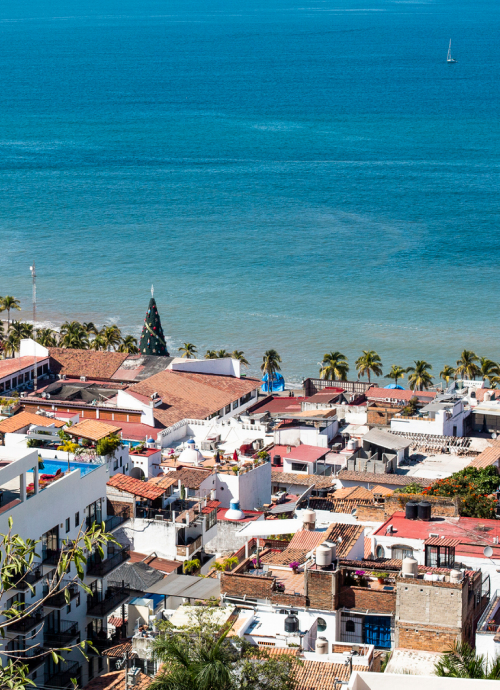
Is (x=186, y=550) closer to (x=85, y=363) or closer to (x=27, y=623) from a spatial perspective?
(x=27, y=623)

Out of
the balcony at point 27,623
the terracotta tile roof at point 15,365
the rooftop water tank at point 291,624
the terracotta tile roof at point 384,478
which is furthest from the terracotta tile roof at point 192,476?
the terracotta tile roof at point 15,365

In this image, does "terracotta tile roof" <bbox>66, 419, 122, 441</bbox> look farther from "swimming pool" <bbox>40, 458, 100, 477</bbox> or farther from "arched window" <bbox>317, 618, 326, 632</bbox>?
"arched window" <bbox>317, 618, 326, 632</bbox>

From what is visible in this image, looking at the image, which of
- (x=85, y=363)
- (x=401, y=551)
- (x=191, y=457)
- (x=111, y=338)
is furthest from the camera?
(x=111, y=338)

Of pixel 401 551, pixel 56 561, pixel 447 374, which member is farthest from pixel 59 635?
pixel 447 374

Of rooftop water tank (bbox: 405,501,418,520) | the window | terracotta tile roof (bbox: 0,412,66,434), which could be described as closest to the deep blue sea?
terracotta tile roof (bbox: 0,412,66,434)

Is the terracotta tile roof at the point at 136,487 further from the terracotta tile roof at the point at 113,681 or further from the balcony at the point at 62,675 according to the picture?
the terracotta tile roof at the point at 113,681

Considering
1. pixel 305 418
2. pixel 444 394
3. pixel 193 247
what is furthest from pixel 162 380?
pixel 193 247
